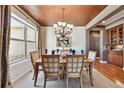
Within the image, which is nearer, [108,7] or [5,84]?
[5,84]

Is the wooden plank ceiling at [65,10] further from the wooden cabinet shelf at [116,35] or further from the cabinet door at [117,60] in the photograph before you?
the cabinet door at [117,60]

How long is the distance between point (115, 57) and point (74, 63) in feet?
16.0

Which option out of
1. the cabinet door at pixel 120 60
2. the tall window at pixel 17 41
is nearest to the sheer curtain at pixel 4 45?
the tall window at pixel 17 41

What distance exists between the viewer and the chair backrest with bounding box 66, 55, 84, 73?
3861 millimetres

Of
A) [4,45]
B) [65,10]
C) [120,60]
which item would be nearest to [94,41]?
[120,60]

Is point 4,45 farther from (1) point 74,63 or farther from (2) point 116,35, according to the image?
(2) point 116,35

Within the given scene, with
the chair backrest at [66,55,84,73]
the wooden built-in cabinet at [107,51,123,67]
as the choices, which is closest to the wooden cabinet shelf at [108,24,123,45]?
the wooden built-in cabinet at [107,51,123,67]

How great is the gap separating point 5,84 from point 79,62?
187 cm

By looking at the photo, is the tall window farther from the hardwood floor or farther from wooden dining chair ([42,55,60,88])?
the hardwood floor

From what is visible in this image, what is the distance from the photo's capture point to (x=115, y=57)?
8062mm

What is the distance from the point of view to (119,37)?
8.10 m

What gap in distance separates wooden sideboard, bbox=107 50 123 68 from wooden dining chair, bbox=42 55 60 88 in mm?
4468
